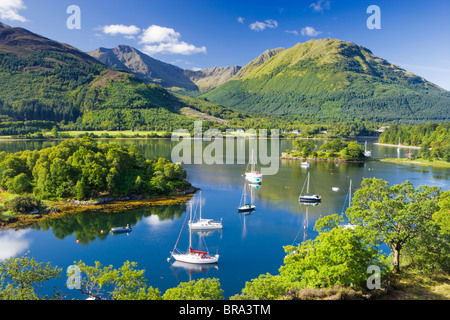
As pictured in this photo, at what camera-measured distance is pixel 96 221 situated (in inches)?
1612

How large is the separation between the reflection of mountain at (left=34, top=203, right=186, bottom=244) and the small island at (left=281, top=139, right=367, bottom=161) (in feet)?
212

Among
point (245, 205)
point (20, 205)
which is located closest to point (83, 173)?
point (20, 205)

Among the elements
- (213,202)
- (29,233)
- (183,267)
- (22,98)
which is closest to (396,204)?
(183,267)

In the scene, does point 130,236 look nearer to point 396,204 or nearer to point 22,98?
point 396,204

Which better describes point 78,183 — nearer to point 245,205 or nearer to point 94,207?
point 94,207

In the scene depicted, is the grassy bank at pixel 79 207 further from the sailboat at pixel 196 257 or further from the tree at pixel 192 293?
the tree at pixel 192 293

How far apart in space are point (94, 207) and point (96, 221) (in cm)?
571

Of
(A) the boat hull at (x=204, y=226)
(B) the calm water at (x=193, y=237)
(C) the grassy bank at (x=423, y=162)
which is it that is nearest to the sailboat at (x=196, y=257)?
(B) the calm water at (x=193, y=237)

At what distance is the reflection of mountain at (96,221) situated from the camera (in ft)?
123

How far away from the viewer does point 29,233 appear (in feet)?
120

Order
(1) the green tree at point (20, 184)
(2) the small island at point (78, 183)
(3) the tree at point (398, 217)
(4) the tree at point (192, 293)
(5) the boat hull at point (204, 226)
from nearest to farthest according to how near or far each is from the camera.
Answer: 1. (4) the tree at point (192, 293)
2. (3) the tree at point (398, 217)
3. (5) the boat hull at point (204, 226)
4. (2) the small island at point (78, 183)
5. (1) the green tree at point (20, 184)

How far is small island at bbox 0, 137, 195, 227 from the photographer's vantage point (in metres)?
45.6

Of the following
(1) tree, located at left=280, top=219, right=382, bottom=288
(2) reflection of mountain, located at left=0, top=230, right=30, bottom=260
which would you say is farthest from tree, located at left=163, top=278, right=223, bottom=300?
(2) reflection of mountain, located at left=0, top=230, right=30, bottom=260
